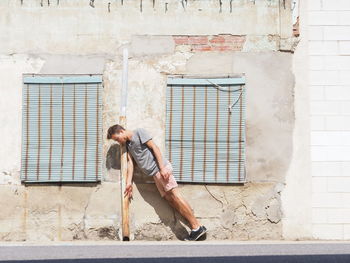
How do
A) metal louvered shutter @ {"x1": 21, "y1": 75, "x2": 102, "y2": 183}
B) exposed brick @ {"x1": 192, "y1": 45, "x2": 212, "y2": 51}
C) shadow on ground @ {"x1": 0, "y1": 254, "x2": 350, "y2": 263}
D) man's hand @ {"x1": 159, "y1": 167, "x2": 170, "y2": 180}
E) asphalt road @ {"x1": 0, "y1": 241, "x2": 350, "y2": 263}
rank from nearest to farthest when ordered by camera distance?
shadow on ground @ {"x1": 0, "y1": 254, "x2": 350, "y2": 263} < asphalt road @ {"x1": 0, "y1": 241, "x2": 350, "y2": 263} < man's hand @ {"x1": 159, "y1": 167, "x2": 170, "y2": 180} < metal louvered shutter @ {"x1": 21, "y1": 75, "x2": 102, "y2": 183} < exposed brick @ {"x1": 192, "y1": 45, "x2": 212, "y2": 51}

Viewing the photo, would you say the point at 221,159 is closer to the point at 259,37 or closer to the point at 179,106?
the point at 179,106

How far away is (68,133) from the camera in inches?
366

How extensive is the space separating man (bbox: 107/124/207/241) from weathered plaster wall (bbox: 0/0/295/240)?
195 mm

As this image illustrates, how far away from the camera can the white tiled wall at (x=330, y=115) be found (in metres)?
9.23

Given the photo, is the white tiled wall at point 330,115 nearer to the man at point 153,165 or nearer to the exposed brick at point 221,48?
the exposed brick at point 221,48

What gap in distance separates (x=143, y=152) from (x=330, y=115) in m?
2.62

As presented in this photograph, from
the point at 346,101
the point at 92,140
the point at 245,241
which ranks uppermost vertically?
the point at 346,101

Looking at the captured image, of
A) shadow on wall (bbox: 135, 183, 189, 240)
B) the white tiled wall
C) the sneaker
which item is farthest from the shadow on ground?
shadow on wall (bbox: 135, 183, 189, 240)

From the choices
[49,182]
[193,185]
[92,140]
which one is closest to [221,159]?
[193,185]

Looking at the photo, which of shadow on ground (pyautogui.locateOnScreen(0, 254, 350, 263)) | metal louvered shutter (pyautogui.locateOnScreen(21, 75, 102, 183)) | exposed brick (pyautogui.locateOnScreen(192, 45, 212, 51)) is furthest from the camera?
exposed brick (pyautogui.locateOnScreen(192, 45, 212, 51))

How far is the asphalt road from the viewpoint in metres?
7.08

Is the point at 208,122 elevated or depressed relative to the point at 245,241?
elevated

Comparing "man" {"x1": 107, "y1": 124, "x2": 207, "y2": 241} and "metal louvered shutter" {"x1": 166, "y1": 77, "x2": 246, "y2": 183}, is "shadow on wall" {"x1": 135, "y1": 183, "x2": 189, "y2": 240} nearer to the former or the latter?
"man" {"x1": 107, "y1": 124, "x2": 207, "y2": 241}

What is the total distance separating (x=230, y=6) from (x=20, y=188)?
386cm
